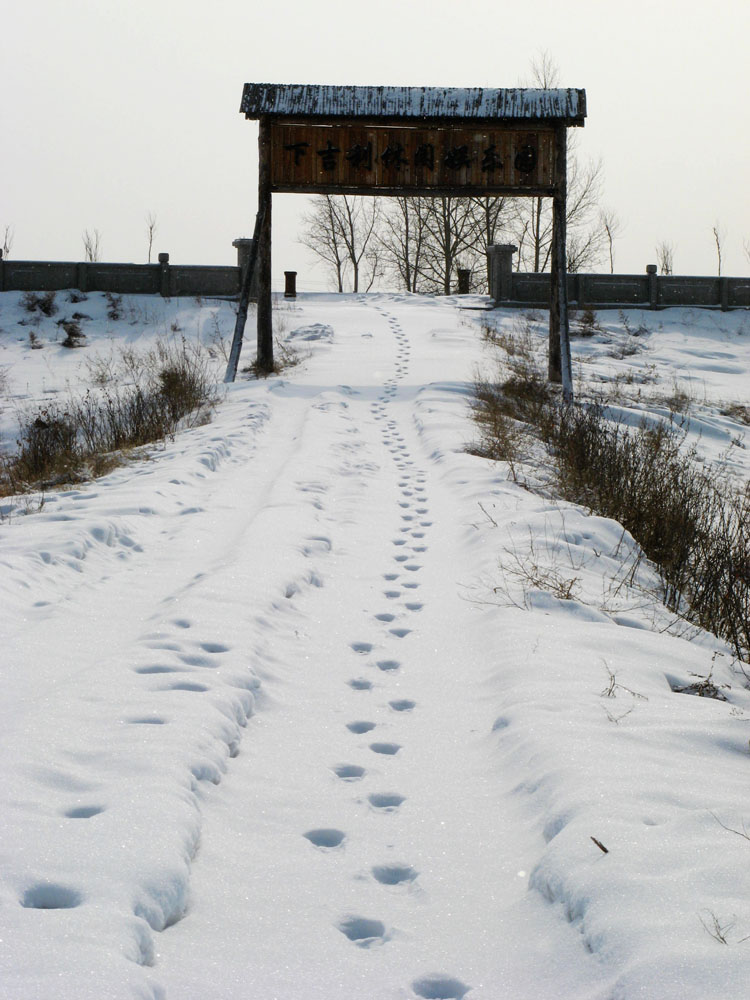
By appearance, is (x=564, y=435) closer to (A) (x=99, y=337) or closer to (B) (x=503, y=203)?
(A) (x=99, y=337)

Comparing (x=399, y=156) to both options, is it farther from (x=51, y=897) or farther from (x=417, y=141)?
(x=51, y=897)

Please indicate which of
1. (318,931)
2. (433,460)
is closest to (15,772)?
(318,931)

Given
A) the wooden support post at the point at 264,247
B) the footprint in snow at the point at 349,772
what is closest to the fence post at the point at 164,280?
the wooden support post at the point at 264,247

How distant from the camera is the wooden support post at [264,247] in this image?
13648 millimetres

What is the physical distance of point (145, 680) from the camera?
3801 mm

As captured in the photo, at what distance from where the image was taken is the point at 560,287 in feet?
47.5

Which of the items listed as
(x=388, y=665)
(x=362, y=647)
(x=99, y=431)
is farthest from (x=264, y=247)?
(x=388, y=665)

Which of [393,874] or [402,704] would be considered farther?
[402,704]

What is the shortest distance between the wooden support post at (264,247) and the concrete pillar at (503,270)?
465 inches

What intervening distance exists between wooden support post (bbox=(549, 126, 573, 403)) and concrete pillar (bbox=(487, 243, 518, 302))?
1047cm

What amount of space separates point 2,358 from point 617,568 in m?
17.8

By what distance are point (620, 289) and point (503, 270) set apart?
3303 mm

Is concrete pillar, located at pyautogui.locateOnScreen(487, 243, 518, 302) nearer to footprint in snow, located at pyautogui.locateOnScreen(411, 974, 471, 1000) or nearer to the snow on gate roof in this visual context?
the snow on gate roof

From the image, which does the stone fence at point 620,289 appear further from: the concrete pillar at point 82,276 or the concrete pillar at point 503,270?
the concrete pillar at point 82,276
